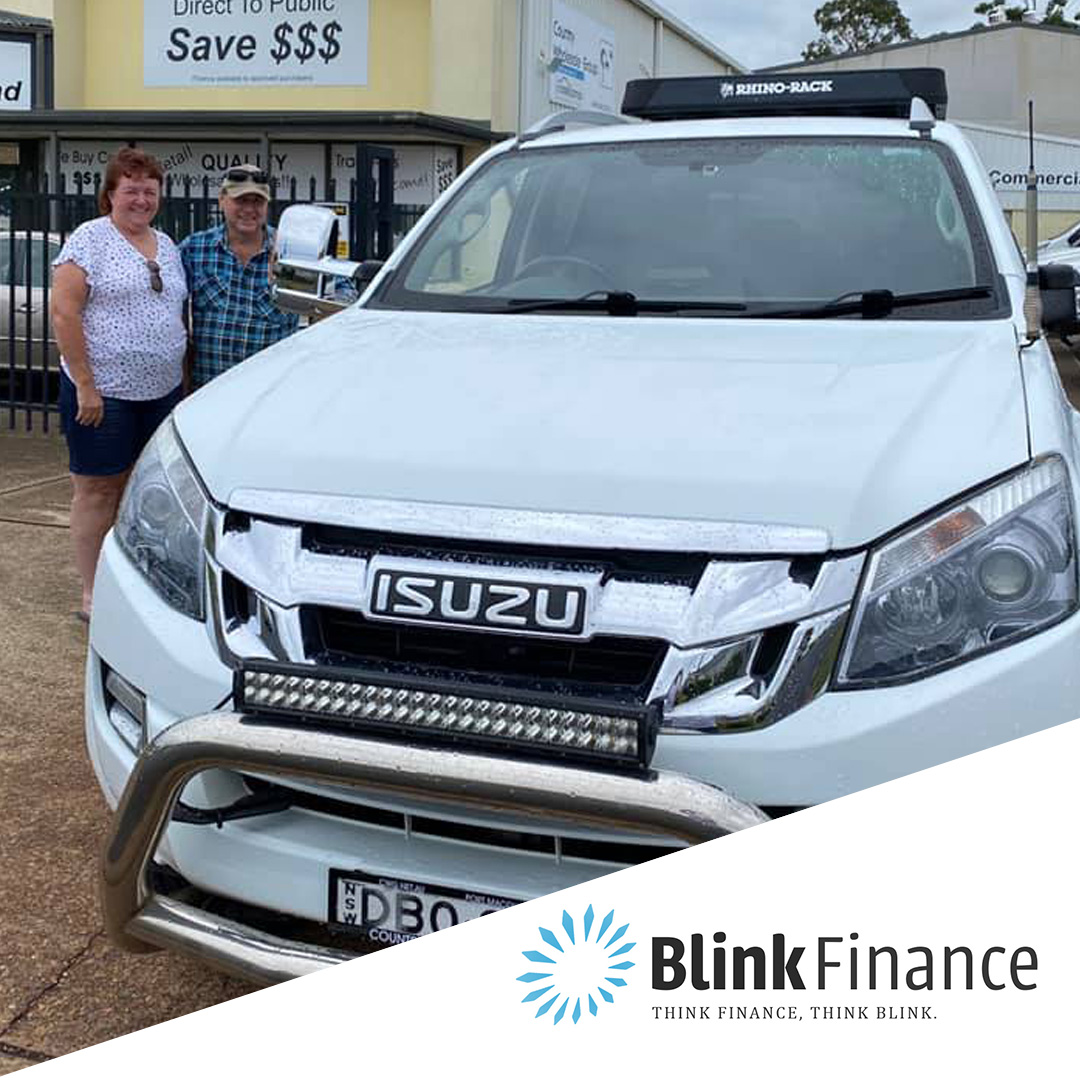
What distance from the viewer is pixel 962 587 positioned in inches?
89.1

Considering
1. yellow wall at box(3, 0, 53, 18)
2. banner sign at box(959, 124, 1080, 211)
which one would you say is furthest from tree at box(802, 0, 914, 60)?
yellow wall at box(3, 0, 53, 18)

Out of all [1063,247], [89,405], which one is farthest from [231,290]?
[1063,247]

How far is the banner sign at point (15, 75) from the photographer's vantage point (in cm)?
2030

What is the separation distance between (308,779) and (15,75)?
2090cm

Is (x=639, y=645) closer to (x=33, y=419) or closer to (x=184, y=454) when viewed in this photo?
(x=184, y=454)

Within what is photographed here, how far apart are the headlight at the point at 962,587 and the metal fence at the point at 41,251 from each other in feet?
23.1

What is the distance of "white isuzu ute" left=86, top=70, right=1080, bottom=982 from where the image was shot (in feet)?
7.10

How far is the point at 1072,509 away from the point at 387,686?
116 centimetres

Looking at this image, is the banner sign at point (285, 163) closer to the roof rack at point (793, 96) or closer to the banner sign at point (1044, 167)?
the roof rack at point (793, 96)

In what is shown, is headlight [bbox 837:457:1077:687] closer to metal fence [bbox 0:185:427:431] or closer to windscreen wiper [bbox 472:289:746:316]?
windscreen wiper [bbox 472:289:746:316]

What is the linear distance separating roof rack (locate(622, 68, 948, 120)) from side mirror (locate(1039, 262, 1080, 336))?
2274 millimetres

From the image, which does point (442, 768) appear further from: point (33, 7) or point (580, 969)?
point (33, 7)

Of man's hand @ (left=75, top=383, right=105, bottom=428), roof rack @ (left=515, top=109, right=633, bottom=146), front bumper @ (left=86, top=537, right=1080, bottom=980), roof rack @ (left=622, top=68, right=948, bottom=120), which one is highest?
roof rack @ (left=622, top=68, right=948, bottom=120)

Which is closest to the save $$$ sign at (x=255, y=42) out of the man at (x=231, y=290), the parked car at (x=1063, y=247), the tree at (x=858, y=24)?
the parked car at (x=1063, y=247)
